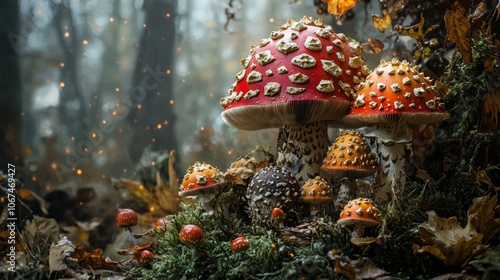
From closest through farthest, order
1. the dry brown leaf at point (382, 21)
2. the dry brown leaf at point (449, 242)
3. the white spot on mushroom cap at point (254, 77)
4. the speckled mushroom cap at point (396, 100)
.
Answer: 1. the dry brown leaf at point (449, 242)
2. the speckled mushroom cap at point (396, 100)
3. the white spot on mushroom cap at point (254, 77)
4. the dry brown leaf at point (382, 21)

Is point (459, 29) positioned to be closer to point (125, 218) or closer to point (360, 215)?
point (360, 215)

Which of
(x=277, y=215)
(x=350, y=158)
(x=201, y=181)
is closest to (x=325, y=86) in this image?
(x=350, y=158)

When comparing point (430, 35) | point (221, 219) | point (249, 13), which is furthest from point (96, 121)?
point (430, 35)

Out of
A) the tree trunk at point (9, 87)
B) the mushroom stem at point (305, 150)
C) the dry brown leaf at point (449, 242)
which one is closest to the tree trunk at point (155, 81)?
the tree trunk at point (9, 87)

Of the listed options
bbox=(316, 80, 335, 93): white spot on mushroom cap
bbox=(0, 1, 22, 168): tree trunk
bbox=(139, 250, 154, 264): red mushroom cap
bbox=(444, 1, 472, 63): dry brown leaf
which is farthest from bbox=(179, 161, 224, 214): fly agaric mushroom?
bbox=(0, 1, 22, 168): tree trunk

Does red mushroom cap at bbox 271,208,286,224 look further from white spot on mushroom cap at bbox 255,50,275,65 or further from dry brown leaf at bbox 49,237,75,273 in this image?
dry brown leaf at bbox 49,237,75,273

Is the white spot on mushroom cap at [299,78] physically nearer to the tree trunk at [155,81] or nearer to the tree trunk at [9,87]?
the tree trunk at [155,81]
